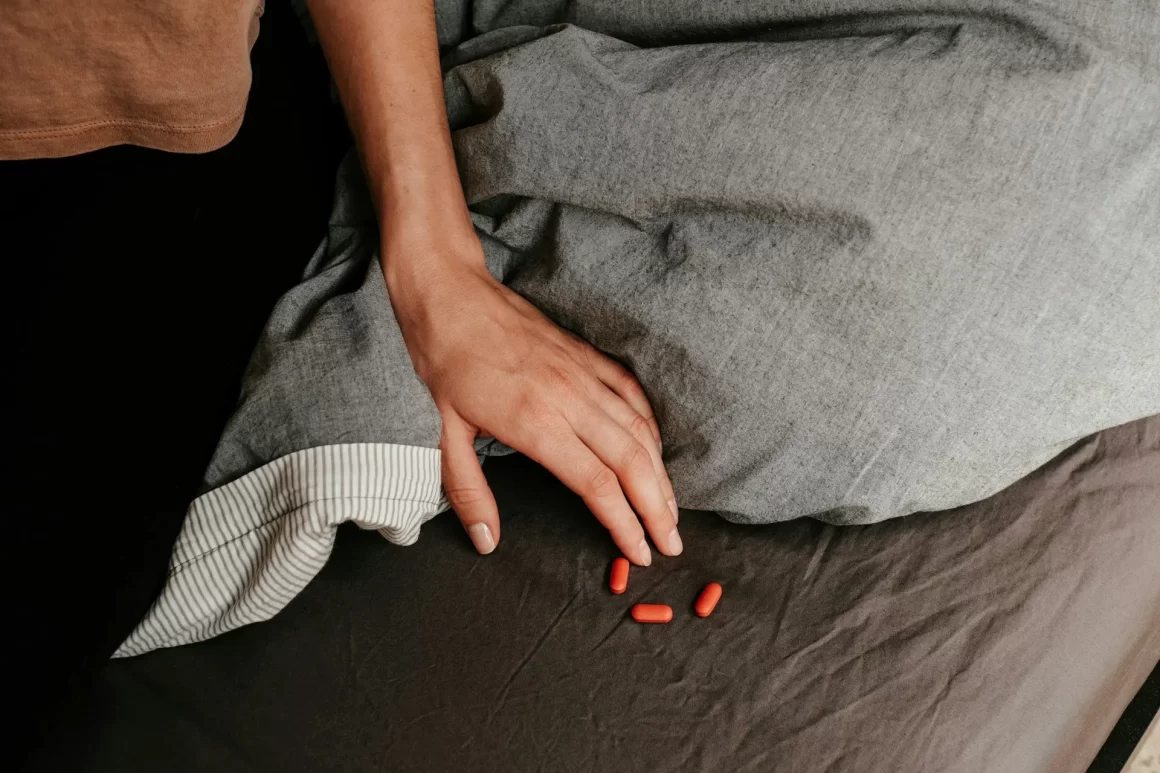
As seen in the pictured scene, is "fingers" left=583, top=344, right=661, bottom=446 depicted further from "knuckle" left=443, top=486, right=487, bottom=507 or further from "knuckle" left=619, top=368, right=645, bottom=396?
"knuckle" left=443, top=486, right=487, bottom=507

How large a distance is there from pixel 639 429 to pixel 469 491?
17cm

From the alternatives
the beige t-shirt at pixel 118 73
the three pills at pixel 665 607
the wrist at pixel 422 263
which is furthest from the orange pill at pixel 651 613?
the beige t-shirt at pixel 118 73

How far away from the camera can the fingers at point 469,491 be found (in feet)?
2.85

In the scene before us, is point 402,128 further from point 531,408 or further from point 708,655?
point 708,655

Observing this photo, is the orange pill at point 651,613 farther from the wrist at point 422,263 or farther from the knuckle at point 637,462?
the wrist at point 422,263

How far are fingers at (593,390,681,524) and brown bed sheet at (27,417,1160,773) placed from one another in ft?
0.15

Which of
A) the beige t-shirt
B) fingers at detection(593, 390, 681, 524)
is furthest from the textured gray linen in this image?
the beige t-shirt

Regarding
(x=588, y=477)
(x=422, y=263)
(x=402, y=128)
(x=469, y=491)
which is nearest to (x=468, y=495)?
(x=469, y=491)

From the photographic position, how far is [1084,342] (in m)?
0.75

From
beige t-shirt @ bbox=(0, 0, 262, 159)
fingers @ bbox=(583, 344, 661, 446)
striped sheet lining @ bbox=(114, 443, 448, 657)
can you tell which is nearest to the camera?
beige t-shirt @ bbox=(0, 0, 262, 159)

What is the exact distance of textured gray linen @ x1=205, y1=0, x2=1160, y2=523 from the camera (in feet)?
2.43

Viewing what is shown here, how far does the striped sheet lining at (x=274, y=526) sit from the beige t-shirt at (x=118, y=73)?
12.0 inches

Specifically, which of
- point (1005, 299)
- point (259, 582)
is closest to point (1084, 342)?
point (1005, 299)

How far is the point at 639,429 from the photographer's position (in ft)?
2.89
